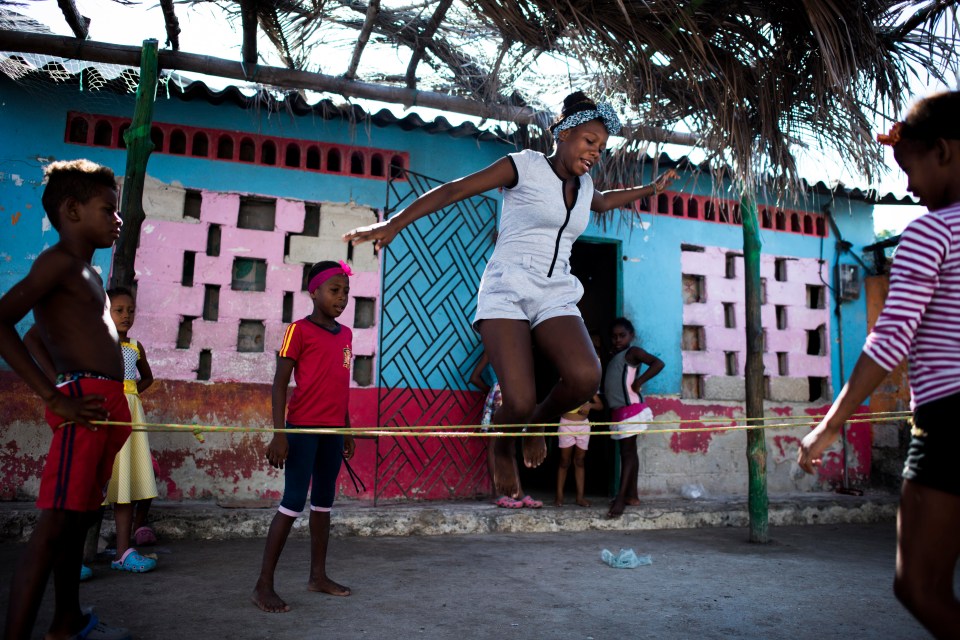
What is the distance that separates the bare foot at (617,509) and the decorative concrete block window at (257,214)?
3937 mm

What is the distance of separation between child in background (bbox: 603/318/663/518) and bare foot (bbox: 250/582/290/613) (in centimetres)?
395

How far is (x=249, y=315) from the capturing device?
21.0ft

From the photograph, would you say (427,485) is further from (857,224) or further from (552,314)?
(857,224)

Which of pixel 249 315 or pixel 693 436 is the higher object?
pixel 249 315

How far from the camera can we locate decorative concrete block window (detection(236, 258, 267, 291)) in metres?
6.48

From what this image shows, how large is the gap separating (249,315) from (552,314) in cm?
403

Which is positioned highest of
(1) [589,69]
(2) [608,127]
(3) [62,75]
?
(3) [62,75]

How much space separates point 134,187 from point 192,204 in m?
1.87

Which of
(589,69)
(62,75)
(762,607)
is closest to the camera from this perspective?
(762,607)

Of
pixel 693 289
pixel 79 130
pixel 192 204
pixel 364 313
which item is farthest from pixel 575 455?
pixel 79 130

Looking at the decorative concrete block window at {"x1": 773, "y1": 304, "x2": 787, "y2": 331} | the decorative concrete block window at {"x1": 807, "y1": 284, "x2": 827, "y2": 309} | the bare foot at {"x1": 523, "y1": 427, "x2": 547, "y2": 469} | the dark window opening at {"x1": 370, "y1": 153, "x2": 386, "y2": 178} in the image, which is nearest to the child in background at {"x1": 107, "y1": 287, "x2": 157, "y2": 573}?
the bare foot at {"x1": 523, "y1": 427, "x2": 547, "y2": 469}

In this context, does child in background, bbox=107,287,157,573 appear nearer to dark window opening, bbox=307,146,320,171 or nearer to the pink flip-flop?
dark window opening, bbox=307,146,320,171

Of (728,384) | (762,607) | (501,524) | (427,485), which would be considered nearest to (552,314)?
(762,607)

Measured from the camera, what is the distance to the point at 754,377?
574cm
